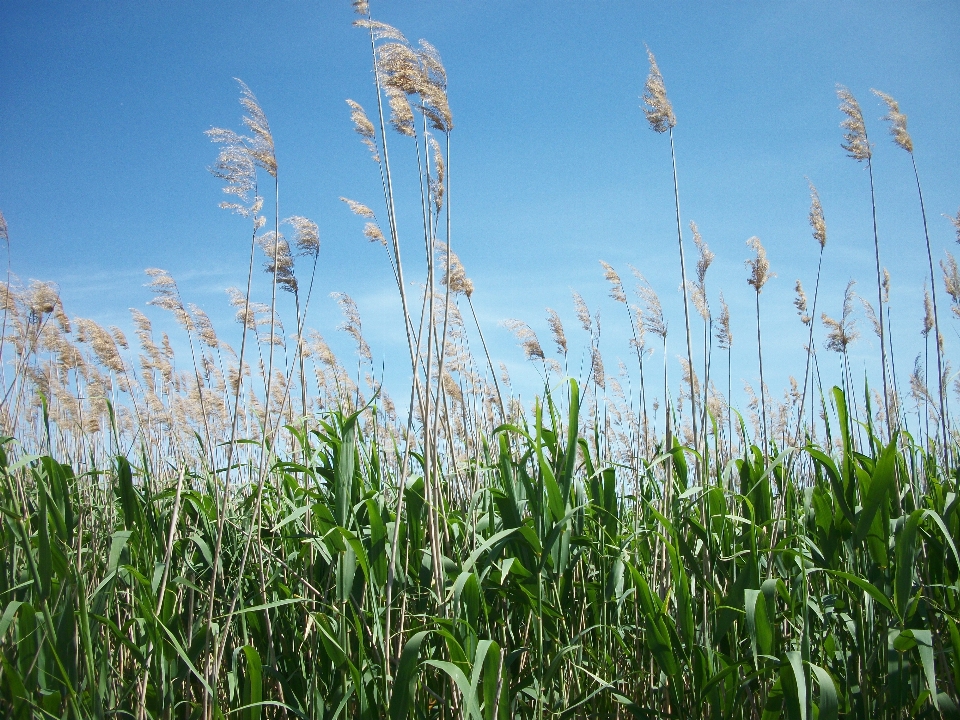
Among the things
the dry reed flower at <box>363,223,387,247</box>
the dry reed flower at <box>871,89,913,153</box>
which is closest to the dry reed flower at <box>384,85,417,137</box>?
the dry reed flower at <box>363,223,387,247</box>

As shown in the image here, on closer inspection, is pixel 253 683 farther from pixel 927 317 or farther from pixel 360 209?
pixel 927 317

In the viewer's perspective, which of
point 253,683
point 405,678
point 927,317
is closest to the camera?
point 405,678

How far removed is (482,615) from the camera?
2.10 metres

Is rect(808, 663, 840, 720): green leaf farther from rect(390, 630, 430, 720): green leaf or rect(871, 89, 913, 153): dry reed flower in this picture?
rect(871, 89, 913, 153): dry reed flower

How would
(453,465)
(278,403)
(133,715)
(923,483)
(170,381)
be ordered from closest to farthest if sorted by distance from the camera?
(133,715)
(453,465)
(923,483)
(170,381)
(278,403)

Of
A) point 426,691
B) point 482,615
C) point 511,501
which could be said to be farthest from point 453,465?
point 426,691

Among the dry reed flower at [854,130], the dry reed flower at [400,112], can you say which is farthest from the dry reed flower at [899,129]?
the dry reed flower at [400,112]

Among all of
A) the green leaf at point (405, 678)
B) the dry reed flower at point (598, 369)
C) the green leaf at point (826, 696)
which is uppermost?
the dry reed flower at point (598, 369)

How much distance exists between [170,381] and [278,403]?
68 centimetres

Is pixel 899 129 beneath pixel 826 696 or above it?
above

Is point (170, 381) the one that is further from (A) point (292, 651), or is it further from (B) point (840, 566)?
(B) point (840, 566)

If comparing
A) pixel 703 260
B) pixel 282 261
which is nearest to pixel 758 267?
pixel 703 260

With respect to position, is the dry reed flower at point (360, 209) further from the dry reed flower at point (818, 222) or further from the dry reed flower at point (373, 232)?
the dry reed flower at point (818, 222)

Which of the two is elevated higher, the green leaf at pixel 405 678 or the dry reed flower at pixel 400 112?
the dry reed flower at pixel 400 112
